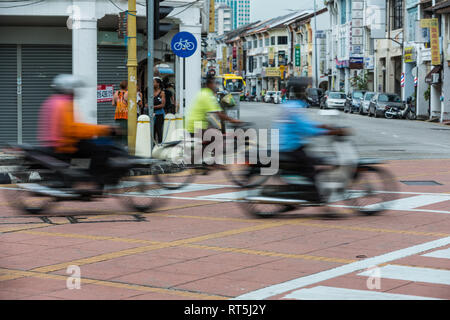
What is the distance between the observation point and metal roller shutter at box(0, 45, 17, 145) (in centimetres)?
2311

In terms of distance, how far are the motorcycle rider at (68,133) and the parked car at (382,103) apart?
126 feet

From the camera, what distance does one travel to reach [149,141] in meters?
17.0

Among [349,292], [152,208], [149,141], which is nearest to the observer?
[349,292]

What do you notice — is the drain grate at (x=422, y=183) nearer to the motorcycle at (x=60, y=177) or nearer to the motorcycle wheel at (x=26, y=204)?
the motorcycle at (x=60, y=177)

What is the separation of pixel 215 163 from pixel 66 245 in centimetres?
544

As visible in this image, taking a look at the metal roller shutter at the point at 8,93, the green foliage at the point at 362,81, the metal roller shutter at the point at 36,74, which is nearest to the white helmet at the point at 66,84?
the metal roller shutter at the point at 8,93

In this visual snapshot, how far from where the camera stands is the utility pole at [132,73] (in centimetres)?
1667

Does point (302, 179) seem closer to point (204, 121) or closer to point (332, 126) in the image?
point (332, 126)

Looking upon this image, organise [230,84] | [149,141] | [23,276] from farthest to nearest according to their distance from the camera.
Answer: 1. [230,84]
2. [149,141]
3. [23,276]

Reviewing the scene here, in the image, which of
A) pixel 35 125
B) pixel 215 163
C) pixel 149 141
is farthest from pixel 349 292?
pixel 35 125

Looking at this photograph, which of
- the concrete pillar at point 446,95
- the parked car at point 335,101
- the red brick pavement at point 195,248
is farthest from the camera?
the parked car at point 335,101

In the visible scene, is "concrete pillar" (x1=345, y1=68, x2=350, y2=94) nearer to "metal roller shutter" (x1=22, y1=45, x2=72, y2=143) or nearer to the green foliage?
the green foliage

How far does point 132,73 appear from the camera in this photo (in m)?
17.1

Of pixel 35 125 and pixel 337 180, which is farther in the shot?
pixel 35 125
